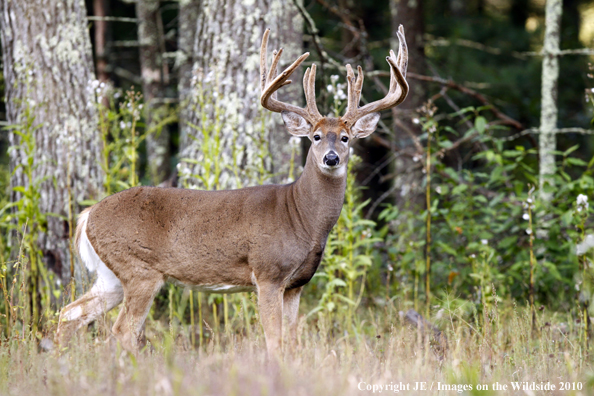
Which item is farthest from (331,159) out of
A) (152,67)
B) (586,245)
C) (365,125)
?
(152,67)

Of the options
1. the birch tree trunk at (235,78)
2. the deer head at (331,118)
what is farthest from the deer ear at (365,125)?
the birch tree trunk at (235,78)

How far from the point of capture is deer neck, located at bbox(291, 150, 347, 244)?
4.40 metres

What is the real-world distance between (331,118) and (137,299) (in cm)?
189

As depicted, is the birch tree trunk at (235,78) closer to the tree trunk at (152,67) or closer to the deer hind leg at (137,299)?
the deer hind leg at (137,299)

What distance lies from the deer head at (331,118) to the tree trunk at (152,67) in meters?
7.01

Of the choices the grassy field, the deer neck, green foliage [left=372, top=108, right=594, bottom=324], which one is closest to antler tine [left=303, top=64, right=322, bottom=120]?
the deer neck

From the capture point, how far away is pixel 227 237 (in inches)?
173

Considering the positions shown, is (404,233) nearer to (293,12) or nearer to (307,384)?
(293,12)

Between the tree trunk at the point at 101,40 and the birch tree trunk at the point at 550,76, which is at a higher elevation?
the tree trunk at the point at 101,40

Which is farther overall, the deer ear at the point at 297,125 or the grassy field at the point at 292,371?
the deer ear at the point at 297,125

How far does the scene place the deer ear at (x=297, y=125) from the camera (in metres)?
4.72

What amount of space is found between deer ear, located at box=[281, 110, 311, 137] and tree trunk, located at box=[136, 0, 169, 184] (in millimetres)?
6979

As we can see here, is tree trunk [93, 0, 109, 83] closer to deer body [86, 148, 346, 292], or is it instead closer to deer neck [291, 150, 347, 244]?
deer body [86, 148, 346, 292]

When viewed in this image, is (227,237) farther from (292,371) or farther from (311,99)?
(292,371)
